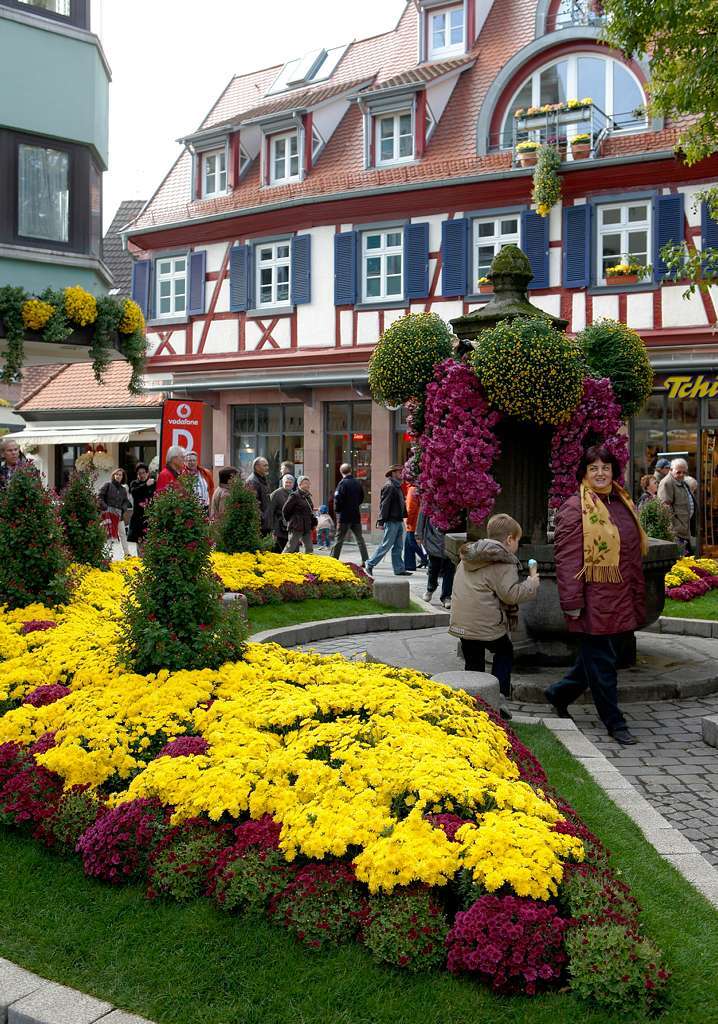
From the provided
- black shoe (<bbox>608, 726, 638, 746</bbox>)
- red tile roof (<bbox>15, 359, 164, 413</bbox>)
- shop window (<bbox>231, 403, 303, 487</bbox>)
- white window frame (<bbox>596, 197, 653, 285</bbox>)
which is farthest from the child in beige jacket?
red tile roof (<bbox>15, 359, 164, 413</bbox>)

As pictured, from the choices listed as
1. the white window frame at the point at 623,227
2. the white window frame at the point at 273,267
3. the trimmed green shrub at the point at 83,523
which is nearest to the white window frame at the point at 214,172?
the white window frame at the point at 273,267

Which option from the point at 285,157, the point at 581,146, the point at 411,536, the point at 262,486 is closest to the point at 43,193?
the point at 262,486

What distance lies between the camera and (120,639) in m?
6.33

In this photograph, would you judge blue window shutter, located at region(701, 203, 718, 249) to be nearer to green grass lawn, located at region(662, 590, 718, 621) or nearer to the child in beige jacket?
green grass lawn, located at region(662, 590, 718, 621)

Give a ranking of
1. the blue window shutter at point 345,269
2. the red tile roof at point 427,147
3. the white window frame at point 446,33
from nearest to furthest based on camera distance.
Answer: the red tile roof at point 427,147, the blue window shutter at point 345,269, the white window frame at point 446,33

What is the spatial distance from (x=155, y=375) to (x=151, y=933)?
84.9ft

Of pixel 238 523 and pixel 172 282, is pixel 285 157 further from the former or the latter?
pixel 238 523

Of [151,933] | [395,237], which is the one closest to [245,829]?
[151,933]

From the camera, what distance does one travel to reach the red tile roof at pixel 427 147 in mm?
24128

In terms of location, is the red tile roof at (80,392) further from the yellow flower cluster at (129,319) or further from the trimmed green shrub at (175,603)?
the trimmed green shrub at (175,603)

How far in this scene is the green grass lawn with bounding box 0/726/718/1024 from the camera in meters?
3.39

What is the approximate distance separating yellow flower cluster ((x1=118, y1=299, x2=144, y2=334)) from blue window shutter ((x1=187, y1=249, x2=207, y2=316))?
15.0 metres

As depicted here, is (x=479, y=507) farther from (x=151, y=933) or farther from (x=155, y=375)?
(x=155, y=375)

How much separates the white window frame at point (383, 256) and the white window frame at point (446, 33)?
5.08 meters
